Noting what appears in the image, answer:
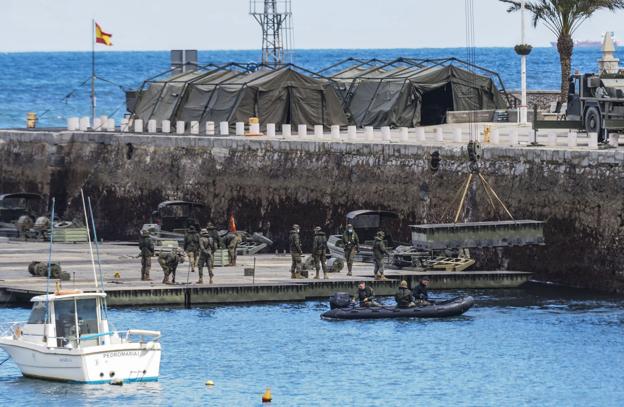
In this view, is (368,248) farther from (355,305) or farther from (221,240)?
(355,305)

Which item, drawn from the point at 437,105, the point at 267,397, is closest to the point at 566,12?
the point at 437,105

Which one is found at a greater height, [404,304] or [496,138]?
[496,138]

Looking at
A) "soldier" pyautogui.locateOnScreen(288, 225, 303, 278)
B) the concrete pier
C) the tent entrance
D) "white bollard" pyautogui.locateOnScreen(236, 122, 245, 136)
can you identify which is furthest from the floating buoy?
the tent entrance

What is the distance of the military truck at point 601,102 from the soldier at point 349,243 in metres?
11.9

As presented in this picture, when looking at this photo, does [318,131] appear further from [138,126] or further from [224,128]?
[138,126]

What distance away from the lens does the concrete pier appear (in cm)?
5466

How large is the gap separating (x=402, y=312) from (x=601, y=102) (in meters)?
16.4

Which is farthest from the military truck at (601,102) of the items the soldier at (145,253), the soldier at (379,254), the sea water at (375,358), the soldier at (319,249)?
the soldier at (145,253)

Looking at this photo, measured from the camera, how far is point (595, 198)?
58.5 metres

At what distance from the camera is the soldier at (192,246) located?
57159mm

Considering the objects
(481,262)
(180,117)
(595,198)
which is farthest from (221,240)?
(180,117)

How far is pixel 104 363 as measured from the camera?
43.5 meters

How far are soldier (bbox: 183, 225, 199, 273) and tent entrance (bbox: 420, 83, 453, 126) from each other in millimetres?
24717

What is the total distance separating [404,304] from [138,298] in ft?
26.3
